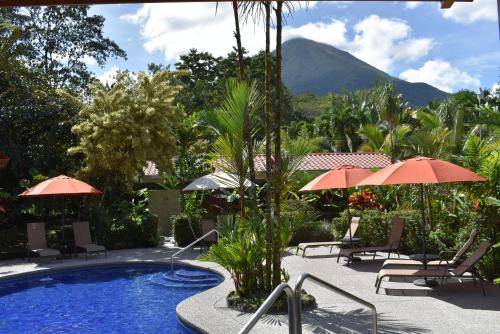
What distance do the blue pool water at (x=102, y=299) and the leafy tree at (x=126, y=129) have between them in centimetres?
495

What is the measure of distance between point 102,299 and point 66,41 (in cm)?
2646

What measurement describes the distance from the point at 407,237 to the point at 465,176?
5.57m

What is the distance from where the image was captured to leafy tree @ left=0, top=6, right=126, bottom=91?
33375 mm

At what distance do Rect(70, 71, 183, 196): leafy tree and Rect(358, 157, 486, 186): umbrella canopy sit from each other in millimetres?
11359

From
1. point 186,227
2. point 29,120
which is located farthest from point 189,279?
point 29,120

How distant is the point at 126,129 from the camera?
777 inches

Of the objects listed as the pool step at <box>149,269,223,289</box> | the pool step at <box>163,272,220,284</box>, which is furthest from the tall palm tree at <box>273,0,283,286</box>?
the pool step at <box>163,272,220,284</box>

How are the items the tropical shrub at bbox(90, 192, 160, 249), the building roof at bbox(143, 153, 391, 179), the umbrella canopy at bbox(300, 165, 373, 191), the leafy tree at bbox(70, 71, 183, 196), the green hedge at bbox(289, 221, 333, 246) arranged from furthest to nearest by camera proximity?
the building roof at bbox(143, 153, 391, 179) < the leafy tree at bbox(70, 71, 183, 196) < the tropical shrub at bbox(90, 192, 160, 249) < the green hedge at bbox(289, 221, 333, 246) < the umbrella canopy at bbox(300, 165, 373, 191)

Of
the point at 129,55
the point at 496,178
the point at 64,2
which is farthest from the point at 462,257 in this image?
the point at 129,55

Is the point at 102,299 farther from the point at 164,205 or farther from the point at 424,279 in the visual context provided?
the point at 164,205

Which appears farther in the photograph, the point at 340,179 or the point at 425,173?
the point at 340,179

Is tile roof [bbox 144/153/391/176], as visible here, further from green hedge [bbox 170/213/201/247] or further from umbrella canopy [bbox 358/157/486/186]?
umbrella canopy [bbox 358/157/486/186]

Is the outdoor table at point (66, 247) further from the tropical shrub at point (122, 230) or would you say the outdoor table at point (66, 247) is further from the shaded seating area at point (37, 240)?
the tropical shrub at point (122, 230)

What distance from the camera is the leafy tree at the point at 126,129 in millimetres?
19516
